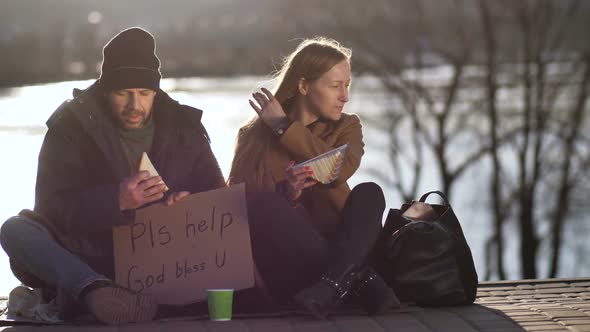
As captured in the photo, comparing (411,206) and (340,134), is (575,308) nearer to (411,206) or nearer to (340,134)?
(411,206)

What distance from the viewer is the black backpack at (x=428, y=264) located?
527cm

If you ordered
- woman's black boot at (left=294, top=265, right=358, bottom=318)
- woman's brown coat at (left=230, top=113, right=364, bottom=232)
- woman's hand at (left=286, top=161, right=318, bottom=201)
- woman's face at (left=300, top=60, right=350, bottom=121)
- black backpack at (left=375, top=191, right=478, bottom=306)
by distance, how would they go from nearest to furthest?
woman's black boot at (left=294, top=265, right=358, bottom=318)
woman's hand at (left=286, top=161, right=318, bottom=201)
black backpack at (left=375, top=191, right=478, bottom=306)
woman's brown coat at (left=230, top=113, right=364, bottom=232)
woman's face at (left=300, top=60, right=350, bottom=121)

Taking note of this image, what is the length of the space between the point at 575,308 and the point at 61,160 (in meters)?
2.38

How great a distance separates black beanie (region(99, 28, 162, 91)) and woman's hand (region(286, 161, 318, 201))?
27.5 inches

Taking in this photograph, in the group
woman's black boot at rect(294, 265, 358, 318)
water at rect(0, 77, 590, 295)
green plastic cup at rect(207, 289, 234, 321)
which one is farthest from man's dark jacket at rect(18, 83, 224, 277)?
water at rect(0, 77, 590, 295)

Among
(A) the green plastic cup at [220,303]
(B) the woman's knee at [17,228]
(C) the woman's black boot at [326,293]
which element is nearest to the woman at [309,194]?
(C) the woman's black boot at [326,293]

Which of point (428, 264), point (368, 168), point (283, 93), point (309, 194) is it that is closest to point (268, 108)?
point (283, 93)

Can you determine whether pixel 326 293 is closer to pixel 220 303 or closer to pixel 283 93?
pixel 220 303

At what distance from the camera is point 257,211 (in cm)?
520

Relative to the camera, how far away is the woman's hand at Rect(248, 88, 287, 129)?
5465 mm

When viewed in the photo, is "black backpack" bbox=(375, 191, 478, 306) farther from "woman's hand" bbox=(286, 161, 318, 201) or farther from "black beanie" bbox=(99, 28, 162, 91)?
"black beanie" bbox=(99, 28, 162, 91)

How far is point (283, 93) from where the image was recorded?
578 cm

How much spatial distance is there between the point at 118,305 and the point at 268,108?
129cm

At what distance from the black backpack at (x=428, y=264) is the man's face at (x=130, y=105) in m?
1.24
